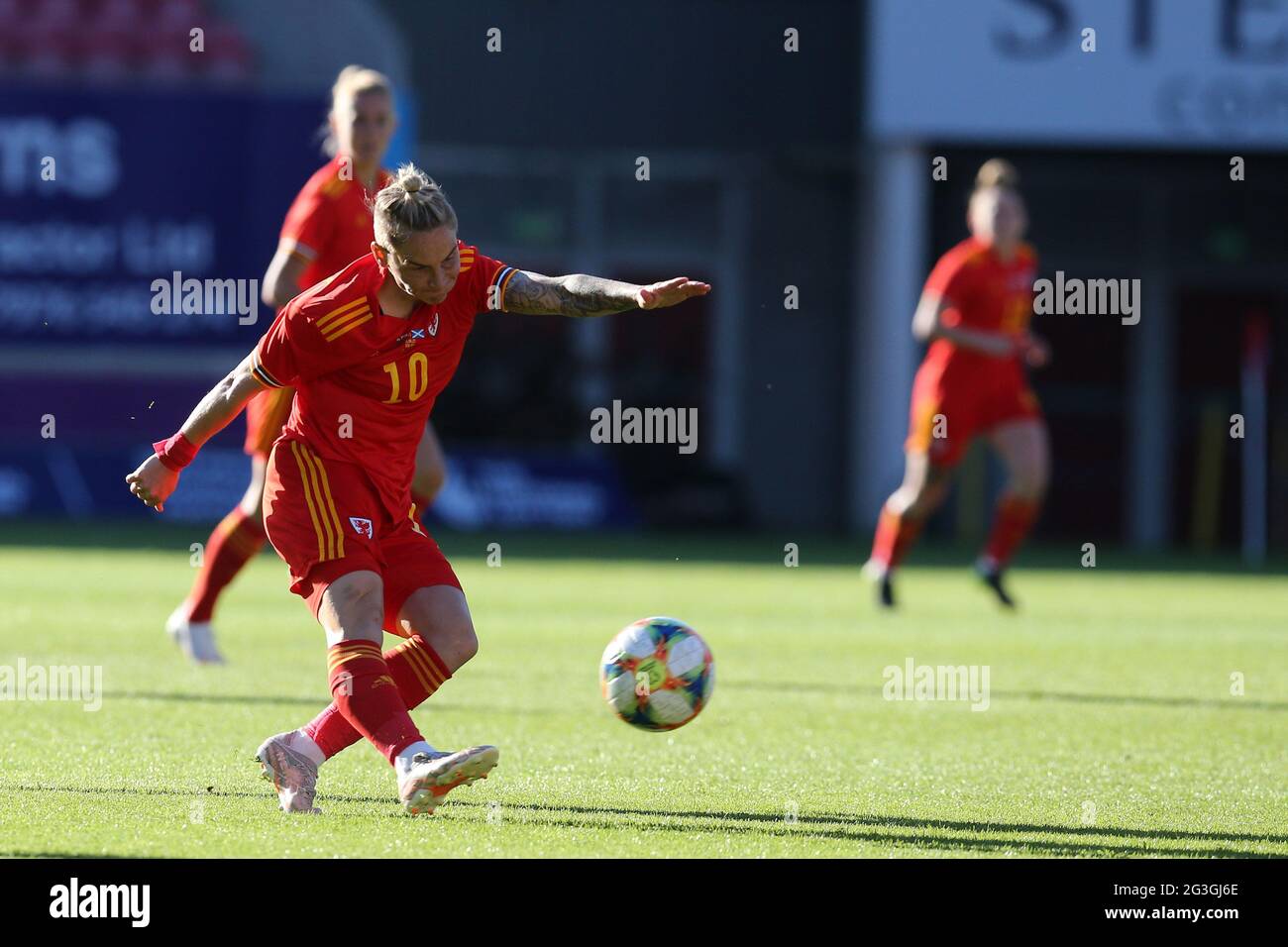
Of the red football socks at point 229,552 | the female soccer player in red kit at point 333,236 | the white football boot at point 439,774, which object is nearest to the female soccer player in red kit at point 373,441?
the white football boot at point 439,774

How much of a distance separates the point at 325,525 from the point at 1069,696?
4.03 metres

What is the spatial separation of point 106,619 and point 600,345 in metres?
12.7

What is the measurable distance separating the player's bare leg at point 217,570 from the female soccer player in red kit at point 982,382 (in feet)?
15.5

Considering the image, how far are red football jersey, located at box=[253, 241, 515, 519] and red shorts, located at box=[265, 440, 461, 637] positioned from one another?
0.04 meters

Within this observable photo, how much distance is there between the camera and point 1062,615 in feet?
40.2

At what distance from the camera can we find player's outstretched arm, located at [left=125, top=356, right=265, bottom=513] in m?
5.29

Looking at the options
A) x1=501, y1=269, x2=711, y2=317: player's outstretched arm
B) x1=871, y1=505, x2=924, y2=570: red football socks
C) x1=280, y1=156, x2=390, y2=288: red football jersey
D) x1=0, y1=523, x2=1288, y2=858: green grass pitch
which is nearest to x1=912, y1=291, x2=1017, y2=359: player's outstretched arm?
x1=871, y1=505, x2=924, y2=570: red football socks

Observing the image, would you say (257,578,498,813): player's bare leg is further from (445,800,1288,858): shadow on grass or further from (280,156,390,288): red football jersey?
(280,156,390,288): red football jersey

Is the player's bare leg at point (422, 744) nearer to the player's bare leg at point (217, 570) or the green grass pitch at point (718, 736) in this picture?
the green grass pitch at point (718, 736)

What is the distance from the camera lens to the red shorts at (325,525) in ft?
17.4

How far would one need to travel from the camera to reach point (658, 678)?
578 centimetres

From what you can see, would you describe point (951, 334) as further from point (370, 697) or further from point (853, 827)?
point (370, 697)
